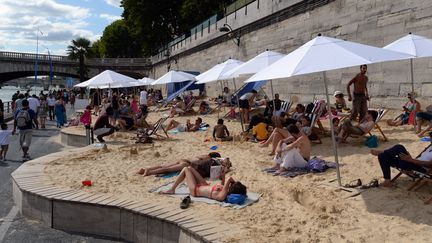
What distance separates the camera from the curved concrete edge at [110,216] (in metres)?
4.93

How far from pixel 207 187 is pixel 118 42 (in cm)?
7538

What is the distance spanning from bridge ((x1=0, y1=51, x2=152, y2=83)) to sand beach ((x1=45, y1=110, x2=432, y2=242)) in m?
55.0

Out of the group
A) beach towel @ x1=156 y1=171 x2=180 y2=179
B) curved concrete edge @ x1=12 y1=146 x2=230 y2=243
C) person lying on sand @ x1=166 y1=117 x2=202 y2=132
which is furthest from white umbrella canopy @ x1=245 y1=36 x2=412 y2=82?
person lying on sand @ x1=166 y1=117 x2=202 y2=132

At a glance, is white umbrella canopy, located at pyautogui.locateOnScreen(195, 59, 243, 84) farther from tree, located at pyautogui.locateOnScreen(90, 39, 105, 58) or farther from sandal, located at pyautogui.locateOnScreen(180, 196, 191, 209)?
tree, located at pyautogui.locateOnScreen(90, 39, 105, 58)

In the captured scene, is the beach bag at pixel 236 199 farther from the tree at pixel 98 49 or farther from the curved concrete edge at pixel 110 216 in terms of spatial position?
the tree at pixel 98 49

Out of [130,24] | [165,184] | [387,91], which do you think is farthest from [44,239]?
[130,24]

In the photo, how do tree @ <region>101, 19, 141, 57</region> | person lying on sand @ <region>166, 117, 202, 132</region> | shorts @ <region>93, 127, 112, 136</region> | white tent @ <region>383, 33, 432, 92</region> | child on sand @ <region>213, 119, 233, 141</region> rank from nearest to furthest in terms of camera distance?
white tent @ <region>383, 33, 432, 92</region> → child on sand @ <region>213, 119, 233, 141</region> → shorts @ <region>93, 127, 112, 136</region> → person lying on sand @ <region>166, 117, 202, 132</region> → tree @ <region>101, 19, 141, 57</region>

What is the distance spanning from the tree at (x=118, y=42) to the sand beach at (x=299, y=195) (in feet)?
229

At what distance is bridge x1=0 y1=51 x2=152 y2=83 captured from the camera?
205 ft

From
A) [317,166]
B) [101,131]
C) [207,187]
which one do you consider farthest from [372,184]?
[101,131]

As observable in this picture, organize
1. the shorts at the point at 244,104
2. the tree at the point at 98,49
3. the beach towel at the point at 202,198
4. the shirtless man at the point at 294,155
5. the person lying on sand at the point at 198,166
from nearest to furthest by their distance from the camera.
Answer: the beach towel at the point at 202,198 < the shirtless man at the point at 294,155 < the person lying on sand at the point at 198,166 < the shorts at the point at 244,104 < the tree at the point at 98,49

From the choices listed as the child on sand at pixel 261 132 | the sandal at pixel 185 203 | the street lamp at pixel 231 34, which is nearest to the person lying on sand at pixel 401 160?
the sandal at pixel 185 203

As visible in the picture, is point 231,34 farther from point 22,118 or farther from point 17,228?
point 17,228

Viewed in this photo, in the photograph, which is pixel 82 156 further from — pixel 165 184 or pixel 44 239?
pixel 44 239
